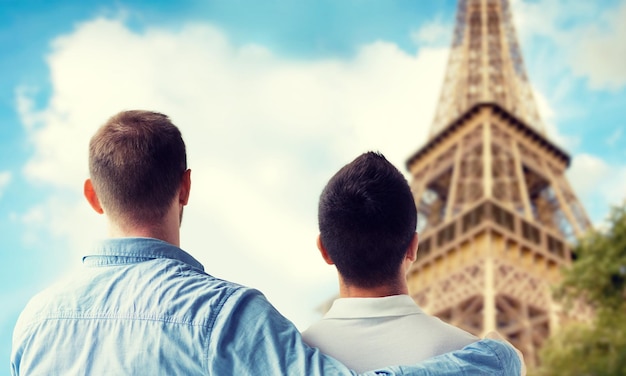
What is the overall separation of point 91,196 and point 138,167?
0.76 feet

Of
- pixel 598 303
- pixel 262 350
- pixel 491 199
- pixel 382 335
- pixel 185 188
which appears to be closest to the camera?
pixel 262 350

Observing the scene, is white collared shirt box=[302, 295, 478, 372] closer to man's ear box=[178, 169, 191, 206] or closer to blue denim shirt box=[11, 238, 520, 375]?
blue denim shirt box=[11, 238, 520, 375]

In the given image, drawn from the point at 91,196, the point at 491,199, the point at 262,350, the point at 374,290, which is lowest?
the point at 262,350

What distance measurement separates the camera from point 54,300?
1.77m

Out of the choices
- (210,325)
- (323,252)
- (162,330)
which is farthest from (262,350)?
(323,252)

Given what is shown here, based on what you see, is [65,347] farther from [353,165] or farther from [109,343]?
[353,165]

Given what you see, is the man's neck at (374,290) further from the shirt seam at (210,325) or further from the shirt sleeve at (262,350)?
the shirt seam at (210,325)

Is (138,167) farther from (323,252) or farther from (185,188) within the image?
(323,252)

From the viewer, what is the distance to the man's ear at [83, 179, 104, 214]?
197 cm

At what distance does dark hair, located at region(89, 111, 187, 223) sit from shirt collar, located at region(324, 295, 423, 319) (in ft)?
1.62

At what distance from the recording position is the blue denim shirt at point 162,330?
1583 mm

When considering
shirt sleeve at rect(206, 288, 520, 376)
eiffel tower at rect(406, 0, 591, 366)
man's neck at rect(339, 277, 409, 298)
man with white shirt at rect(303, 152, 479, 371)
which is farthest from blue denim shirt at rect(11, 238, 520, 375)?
eiffel tower at rect(406, 0, 591, 366)

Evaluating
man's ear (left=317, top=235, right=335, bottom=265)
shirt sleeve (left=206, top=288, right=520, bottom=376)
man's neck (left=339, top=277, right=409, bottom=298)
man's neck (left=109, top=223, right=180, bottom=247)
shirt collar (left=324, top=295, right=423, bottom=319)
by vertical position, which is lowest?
shirt sleeve (left=206, top=288, right=520, bottom=376)

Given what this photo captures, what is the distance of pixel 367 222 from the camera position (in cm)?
185
